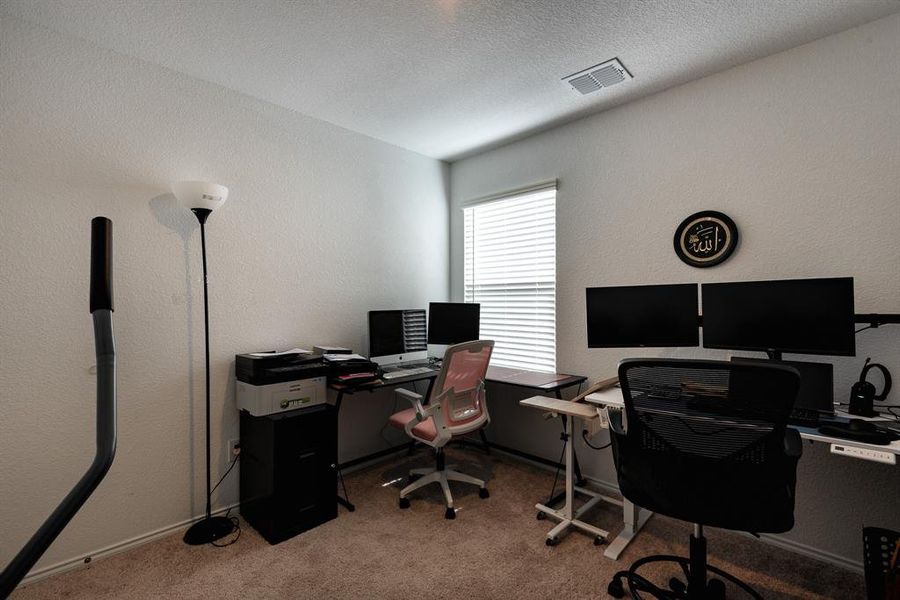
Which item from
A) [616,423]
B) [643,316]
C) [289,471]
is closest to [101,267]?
[616,423]

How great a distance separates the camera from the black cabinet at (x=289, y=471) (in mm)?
2514

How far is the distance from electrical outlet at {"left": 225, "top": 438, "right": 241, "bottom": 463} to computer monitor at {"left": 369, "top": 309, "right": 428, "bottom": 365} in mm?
1062

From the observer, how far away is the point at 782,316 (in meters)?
2.11

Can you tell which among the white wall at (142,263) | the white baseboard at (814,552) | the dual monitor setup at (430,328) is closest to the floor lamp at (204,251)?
the white wall at (142,263)

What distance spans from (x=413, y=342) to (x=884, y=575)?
2.91 m

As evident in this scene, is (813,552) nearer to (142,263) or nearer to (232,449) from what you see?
(232,449)

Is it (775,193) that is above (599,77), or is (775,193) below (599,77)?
below

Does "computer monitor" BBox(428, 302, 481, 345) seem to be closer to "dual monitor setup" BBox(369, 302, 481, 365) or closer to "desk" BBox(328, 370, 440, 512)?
"dual monitor setup" BBox(369, 302, 481, 365)

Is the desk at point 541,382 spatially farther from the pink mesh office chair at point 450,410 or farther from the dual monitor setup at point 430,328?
the dual monitor setup at point 430,328

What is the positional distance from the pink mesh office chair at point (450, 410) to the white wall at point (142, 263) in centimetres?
78

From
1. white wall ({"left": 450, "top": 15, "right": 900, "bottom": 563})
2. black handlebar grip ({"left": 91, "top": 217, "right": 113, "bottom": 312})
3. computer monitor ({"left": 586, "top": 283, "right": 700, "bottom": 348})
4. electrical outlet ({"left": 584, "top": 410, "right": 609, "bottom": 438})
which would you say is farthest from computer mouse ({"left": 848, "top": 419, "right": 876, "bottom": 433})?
black handlebar grip ({"left": 91, "top": 217, "right": 113, "bottom": 312})

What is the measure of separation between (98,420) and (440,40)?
2315 mm

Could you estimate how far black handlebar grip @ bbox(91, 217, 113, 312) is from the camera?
777mm

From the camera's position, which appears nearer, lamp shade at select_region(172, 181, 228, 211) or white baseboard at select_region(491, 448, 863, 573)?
white baseboard at select_region(491, 448, 863, 573)
